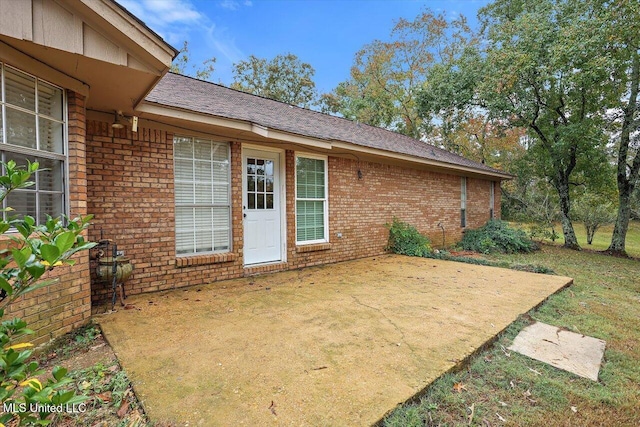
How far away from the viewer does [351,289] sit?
4.79 metres

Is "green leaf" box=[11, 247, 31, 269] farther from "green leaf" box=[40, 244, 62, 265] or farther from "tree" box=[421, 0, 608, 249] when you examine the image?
"tree" box=[421, 0, 608, 249]

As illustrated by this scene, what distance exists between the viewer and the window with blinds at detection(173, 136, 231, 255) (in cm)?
484

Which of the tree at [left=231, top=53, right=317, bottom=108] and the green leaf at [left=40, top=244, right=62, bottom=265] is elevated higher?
the tree at [left=231, top=53, right=317, bottom=108]

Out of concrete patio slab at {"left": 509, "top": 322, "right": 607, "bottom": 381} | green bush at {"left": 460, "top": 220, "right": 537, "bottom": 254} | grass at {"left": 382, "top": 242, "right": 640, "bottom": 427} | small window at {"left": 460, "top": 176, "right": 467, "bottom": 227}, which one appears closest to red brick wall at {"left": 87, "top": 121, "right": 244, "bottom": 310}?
grass at {"left": 382, "top": 242, "right": 640, "bottom": 427}

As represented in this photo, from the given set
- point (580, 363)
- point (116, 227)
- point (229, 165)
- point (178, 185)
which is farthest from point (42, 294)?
point (580, 363)

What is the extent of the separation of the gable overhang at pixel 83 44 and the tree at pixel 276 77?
1703 centimetres

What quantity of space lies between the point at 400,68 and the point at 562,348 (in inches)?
787

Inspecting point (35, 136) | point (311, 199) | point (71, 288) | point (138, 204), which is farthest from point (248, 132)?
point (71, 288)

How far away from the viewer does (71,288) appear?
3115 millimetres

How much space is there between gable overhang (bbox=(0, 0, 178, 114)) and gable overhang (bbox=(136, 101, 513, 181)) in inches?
32.8

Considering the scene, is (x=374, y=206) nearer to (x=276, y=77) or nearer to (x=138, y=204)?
(x=138, y=204)

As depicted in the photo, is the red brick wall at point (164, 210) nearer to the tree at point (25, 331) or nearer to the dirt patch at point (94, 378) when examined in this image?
the dirt patch at point (94, 378)

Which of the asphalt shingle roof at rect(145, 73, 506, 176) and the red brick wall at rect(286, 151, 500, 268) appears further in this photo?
the red brick wall at rect(286, 151, 500, 268)

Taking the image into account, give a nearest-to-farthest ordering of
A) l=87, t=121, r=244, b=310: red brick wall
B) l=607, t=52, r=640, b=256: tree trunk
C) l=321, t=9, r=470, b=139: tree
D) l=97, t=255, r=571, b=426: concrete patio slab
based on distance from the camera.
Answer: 1. l=97, t=255, r=571, b=426: concrete patio slab
2. l=87, t=121, r=244, b=310: red brick wall
3. l=607, t=52, r=640, b=256: tree trunk
4. l=321, t=9, r=470, b=139: tree
